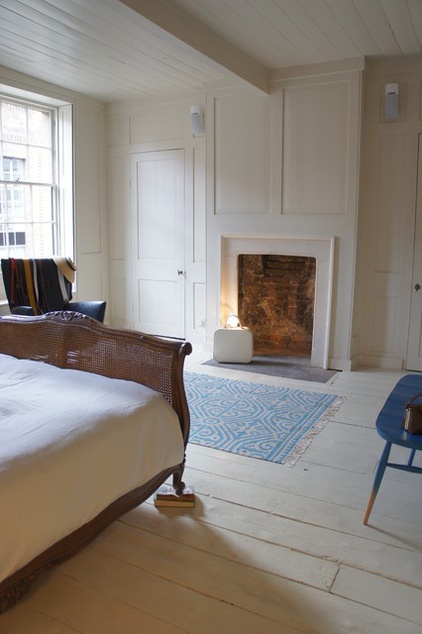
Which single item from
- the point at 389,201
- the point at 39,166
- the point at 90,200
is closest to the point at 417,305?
the point at 389,201

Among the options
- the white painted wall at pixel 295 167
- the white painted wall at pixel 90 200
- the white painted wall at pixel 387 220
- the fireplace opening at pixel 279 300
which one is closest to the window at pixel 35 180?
the white painted wall at pixel 90 200

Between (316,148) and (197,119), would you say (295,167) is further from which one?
(197,119)

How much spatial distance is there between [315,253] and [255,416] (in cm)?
191

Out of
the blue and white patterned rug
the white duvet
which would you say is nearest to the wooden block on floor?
the white duvet

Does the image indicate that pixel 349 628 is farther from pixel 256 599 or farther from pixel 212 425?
pixel 212 425

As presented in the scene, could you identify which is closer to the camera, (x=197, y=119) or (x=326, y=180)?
(x=326, y=180)

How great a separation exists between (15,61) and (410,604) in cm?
495

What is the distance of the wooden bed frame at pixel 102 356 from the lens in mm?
Answer: 2215

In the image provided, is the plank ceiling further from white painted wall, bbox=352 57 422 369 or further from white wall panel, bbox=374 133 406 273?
white wall panel, bbox=374 133 406 273

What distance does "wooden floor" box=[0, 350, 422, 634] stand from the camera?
1.96m

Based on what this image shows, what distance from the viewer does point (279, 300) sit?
Answer: 5.99m

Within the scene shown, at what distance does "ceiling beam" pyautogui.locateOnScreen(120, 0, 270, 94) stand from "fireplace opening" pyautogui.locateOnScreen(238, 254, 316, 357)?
5.65 feet

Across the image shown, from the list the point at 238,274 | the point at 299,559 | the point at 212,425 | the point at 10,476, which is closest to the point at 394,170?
the point at 238,274

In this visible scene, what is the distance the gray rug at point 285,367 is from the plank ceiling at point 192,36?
8.24 feet
